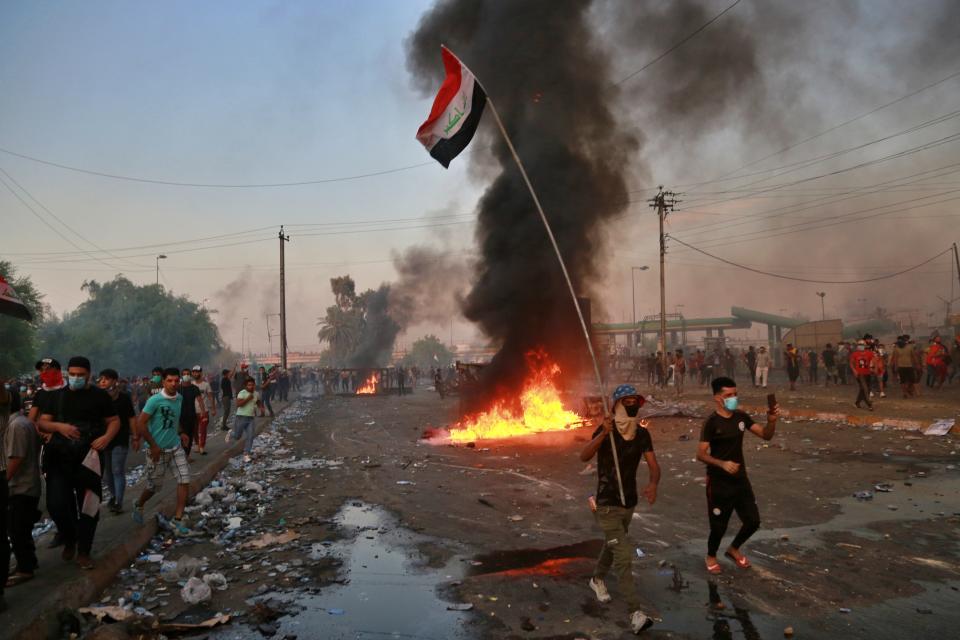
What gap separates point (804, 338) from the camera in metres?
31.9

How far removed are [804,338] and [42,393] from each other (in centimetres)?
3392

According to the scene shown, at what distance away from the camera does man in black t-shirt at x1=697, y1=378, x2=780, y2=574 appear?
4.57 m

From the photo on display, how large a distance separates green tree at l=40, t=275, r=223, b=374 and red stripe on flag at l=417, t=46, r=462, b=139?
1748 inches

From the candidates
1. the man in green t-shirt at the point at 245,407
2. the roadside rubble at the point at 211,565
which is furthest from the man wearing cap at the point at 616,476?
the man in green t-shirt at the point at 245,407

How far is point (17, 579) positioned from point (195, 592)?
47.1 inches

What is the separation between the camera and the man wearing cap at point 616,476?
13.4 feet

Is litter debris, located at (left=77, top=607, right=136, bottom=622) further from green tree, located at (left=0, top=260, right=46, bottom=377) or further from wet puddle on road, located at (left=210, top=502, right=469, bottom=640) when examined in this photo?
green tree, located at (left=0, top=260, right=46, bottom=377)

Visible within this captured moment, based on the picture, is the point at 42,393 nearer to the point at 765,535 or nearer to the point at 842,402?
the point at 765,535

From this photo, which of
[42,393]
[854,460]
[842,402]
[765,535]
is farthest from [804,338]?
[42,393]

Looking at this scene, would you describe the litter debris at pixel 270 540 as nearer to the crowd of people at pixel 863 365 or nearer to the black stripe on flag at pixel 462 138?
the black stripe on flag at pixel 462 138

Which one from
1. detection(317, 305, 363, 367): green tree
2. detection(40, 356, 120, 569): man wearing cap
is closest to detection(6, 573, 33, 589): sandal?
detection(40, 356, 120, 569): man wearing cap

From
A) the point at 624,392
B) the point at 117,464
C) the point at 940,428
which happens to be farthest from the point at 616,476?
the point at 940,428

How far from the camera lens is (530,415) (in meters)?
15.2

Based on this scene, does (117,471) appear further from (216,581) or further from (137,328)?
(137,328)
